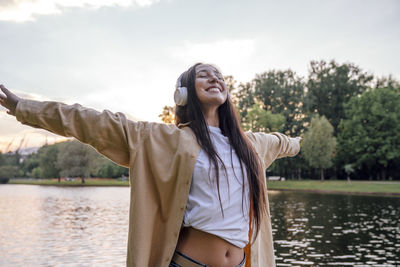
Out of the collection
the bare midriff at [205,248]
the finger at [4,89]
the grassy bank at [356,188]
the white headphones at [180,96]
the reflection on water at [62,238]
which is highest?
the white headphones at [180,96]

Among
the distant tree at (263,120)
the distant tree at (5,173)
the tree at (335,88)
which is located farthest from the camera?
the distant tree at (5,173)

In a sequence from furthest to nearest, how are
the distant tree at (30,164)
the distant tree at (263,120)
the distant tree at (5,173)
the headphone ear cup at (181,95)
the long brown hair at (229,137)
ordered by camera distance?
the distant tree at (30,164)
the distant tree at (5,173)
the distant tree at (263,120)
the headphone ear cup at (181,95)
the long brown hair at (229,137)

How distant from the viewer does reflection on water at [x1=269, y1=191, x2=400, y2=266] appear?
952 centimetres

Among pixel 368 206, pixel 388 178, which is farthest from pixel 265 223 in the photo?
pixel 388 178

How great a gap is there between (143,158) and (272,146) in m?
1.21

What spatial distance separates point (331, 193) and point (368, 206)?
37.1ft

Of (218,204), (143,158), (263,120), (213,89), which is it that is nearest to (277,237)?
(213,89)

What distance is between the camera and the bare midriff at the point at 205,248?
2.09m

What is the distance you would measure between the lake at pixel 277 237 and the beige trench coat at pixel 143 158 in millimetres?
7582

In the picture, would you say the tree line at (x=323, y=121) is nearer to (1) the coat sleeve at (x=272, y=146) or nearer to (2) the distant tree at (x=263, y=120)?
(2) the distant tree at (x=263, y=120)

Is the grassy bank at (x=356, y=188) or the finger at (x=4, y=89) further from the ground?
the finger at (x=4, y=89)

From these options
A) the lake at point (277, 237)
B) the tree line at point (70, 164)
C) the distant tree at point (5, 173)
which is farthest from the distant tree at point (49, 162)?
the lake at point (277, 237)

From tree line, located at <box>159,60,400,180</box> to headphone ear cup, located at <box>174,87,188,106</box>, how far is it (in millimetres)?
39820

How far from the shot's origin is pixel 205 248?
2.09m
